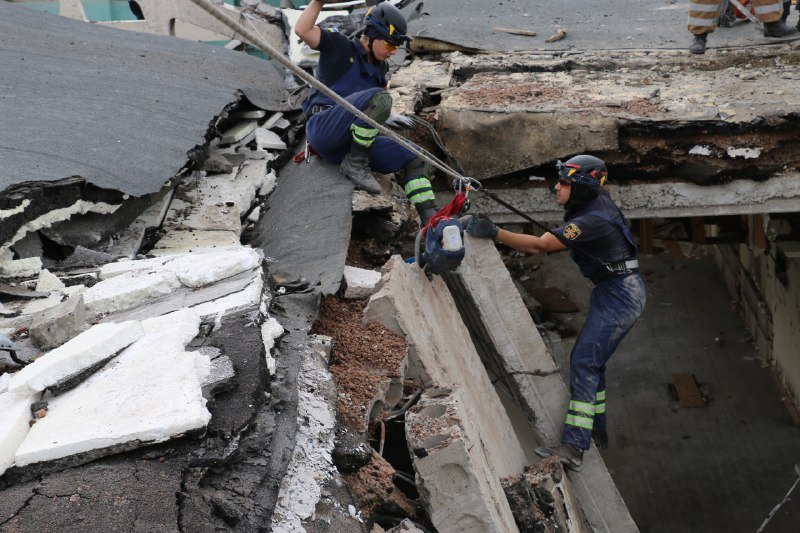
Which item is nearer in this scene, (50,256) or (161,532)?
(161,532)

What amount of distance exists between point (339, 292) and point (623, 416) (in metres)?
5.00

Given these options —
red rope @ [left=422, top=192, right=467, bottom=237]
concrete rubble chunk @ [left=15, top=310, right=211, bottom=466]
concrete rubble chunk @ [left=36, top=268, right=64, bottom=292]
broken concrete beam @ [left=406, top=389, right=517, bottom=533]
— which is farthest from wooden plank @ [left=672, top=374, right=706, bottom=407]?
concrete rubble chunk @ [left=15, top=310, right=211, bottom=466]

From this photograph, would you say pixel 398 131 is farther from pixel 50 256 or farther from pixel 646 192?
pixel 50 256

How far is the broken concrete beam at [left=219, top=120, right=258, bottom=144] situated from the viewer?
6.15 m

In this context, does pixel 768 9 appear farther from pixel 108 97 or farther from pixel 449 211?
pixel 108 97

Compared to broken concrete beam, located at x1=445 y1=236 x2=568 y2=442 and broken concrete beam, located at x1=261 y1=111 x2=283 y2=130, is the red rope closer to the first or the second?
broken concrete beam, located at x1=445 y1=236 x2=568 y2=442

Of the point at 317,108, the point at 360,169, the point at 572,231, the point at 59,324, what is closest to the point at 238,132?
the point at 317,108

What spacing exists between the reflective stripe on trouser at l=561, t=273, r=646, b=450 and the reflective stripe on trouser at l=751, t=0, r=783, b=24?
3.42 metres

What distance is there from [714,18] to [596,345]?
3.40m

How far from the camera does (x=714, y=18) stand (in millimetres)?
7129

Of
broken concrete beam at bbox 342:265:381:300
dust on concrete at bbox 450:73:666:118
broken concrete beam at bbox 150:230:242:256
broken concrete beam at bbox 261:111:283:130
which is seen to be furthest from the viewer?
broken concrete beam at bbox 261:111:283:130

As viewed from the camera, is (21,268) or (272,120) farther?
(272,120)

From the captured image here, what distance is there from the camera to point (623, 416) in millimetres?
8344

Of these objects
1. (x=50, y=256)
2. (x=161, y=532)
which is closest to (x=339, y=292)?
(x=50, y=256)
